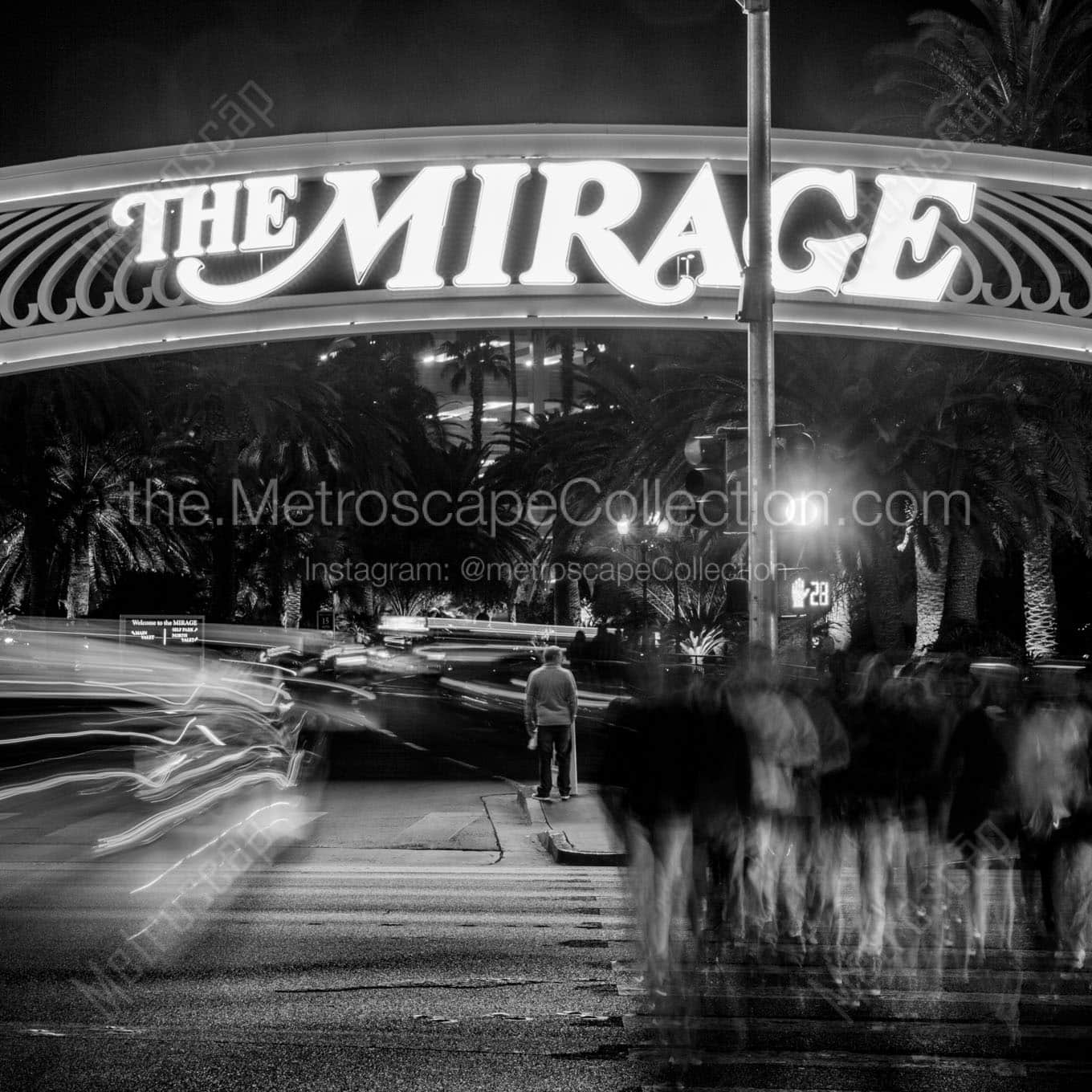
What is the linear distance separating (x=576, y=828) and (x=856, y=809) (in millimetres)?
4723

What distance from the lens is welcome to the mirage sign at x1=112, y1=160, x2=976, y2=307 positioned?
12680mm

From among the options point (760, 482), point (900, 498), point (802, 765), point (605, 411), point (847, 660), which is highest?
point (605, 411)

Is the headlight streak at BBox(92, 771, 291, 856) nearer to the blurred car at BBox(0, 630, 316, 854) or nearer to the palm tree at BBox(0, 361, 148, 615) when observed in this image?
the blurred car at BBox(0, 630, 316, 854)

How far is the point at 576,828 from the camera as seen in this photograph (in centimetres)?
1196

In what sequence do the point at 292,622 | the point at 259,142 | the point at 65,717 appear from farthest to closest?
the point at 292,622
the point at 65,717
the point at 259,142

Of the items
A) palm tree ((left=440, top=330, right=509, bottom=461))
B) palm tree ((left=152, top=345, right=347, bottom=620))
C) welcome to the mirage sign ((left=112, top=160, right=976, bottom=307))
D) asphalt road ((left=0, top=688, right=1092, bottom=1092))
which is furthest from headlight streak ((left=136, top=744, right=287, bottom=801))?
palm tree ((left=440, top=330, right=509, bottom=461))

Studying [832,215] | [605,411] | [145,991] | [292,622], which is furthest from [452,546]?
[145,991]

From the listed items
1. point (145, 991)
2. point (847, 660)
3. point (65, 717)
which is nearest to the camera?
point (145, 991)

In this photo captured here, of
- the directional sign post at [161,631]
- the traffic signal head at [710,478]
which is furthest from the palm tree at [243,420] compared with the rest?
the traffic signal head at [710,478]

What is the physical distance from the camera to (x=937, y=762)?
749 cm

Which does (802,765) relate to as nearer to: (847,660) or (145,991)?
(847,660)

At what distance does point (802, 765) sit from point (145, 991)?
3879 mm

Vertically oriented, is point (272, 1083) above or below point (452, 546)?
below

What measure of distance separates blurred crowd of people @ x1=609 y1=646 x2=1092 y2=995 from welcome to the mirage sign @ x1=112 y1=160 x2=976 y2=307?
6063mm
